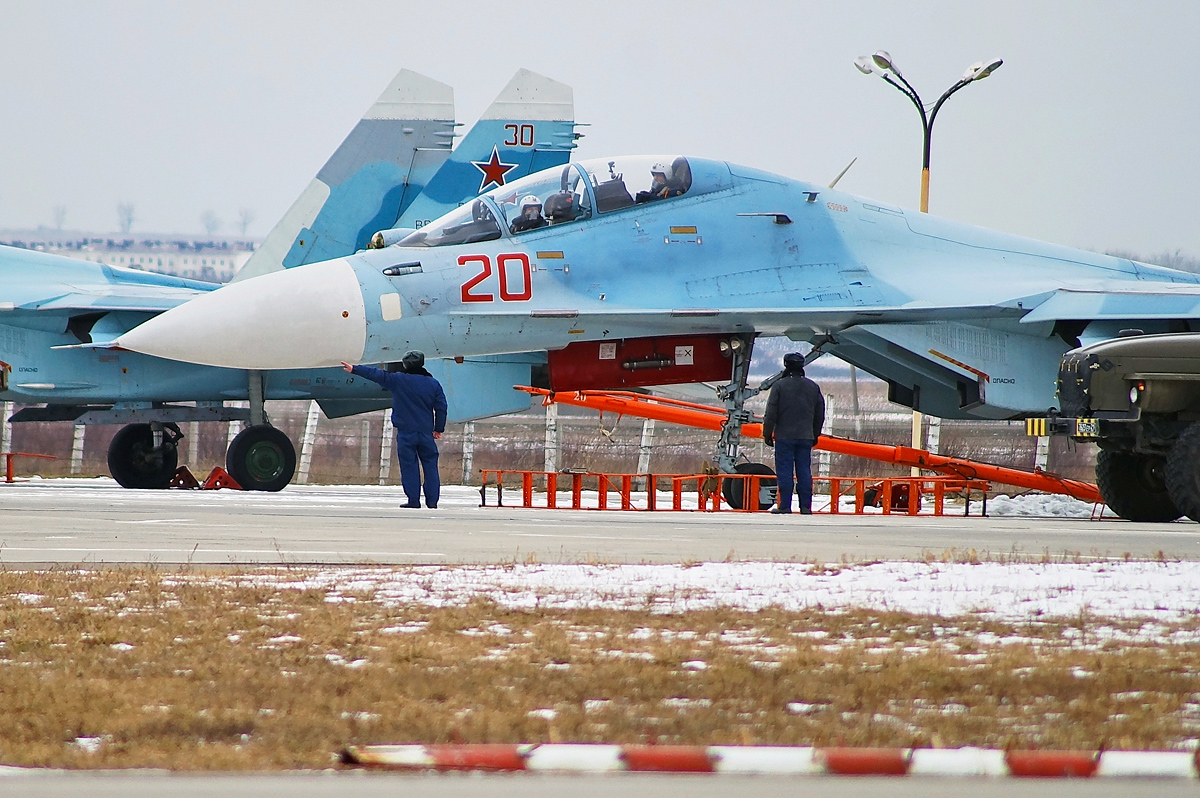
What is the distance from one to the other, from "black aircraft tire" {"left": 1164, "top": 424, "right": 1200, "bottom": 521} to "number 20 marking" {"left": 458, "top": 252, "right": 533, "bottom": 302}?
5.45 meters

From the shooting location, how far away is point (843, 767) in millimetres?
2926

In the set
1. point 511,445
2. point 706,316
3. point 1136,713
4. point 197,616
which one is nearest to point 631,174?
point 706,316

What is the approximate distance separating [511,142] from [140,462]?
6258mm

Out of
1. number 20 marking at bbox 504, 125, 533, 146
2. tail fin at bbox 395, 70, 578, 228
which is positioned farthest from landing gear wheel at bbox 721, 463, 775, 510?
number 20 marking at bbox 504, 125, 533, 146

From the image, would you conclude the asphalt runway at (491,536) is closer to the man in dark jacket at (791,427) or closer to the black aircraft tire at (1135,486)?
the man in dark jacket at (791,427)

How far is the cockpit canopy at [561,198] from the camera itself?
12203 millimetres

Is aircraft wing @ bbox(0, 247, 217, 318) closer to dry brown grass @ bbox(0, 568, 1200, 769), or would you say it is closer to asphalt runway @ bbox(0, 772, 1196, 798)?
dry brown grass @ bbox(0, 568, 1200, 769)

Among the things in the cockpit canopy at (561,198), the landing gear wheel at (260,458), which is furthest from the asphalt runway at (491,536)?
the landing gear wheel at (260,458)

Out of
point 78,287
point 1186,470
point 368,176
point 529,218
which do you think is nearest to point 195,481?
point 78,287

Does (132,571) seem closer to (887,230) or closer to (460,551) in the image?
(460,551)

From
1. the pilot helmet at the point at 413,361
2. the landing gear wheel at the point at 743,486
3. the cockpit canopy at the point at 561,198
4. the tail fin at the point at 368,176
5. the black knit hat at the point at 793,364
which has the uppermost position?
the tail fin at the point at 368,176

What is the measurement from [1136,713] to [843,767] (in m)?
1.01

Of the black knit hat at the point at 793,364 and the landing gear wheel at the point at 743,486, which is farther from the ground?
the black knit hat at the point at 793,364

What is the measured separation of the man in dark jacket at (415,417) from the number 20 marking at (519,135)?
274 inches
